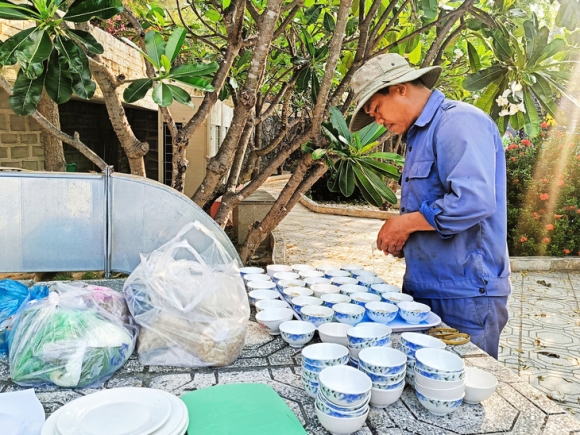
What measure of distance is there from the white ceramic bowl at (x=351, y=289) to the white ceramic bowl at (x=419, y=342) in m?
0.49

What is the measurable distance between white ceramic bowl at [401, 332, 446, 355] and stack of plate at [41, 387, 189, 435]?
676 millimetres

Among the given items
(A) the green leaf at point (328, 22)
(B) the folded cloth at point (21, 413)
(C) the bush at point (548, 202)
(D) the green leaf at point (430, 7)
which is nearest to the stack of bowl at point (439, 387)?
(B) the folded cloth at point (21, 413)

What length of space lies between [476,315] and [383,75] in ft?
3.46

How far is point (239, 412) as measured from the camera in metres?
1.16

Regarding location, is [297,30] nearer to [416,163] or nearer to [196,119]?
[196,119]

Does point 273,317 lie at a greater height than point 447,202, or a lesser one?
lesser

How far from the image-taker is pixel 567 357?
406 cm

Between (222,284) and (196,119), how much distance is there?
1781 mm

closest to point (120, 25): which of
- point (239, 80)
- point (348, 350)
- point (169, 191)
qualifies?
point (239, 80)

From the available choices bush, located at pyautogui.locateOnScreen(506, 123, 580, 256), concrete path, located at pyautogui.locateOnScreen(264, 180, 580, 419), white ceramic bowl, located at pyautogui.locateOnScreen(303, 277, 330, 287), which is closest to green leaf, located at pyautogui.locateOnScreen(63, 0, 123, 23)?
white ceramic bowl, located at pyautogui.locateOnScreen(303, 277, 330, 287)

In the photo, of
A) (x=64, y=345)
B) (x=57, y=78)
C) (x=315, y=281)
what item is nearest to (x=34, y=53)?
(x=57, y=78)

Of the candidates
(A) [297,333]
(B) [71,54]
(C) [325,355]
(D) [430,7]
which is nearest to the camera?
(C) [325,355]

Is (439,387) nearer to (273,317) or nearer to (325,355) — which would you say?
(325,355)

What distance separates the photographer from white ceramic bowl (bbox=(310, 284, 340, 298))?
1.95 meters
